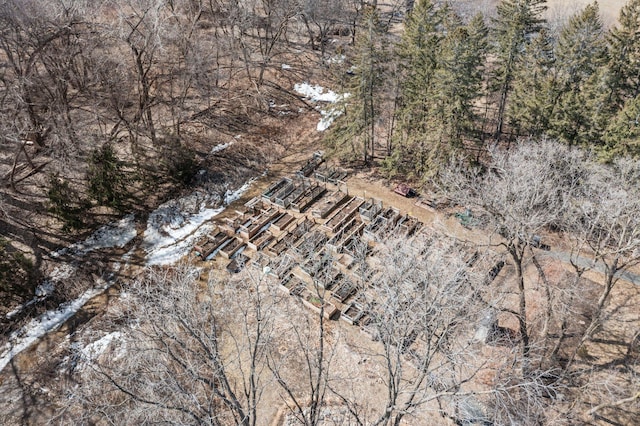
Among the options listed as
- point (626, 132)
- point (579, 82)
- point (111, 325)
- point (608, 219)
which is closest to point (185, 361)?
point (111, 325)

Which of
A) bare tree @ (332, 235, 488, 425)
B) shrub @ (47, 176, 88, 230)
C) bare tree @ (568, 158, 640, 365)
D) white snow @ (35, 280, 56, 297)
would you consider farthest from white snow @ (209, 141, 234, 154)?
bare tree @ (568, 158, 640, 365)

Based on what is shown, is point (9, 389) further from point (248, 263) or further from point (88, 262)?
point (248, 263)

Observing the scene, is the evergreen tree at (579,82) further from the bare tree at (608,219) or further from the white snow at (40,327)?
the white snow at (40,327)

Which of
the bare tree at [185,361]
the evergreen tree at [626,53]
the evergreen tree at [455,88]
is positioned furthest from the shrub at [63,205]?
the evergreen tree at [626,53]

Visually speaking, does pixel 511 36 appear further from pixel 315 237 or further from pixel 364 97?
pixel 315 237

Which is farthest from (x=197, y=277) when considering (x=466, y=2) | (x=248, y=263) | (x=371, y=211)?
(x=466, y=2)
